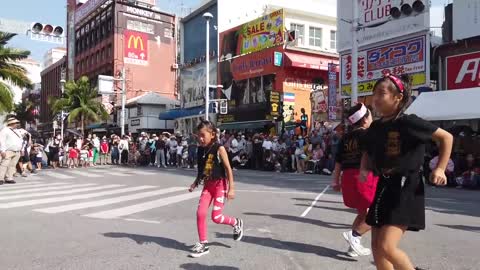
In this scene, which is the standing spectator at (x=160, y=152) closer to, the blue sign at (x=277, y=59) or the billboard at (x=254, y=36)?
the blue sign at (x=277, y=59)

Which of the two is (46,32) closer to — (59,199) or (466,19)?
(59,199)

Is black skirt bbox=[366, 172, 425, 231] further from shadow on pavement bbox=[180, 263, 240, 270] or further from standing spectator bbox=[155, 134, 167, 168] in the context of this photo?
standing spectator bbox=[155, 134, 167, 168]

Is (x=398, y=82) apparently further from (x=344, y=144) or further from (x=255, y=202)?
(x=255, y=202)

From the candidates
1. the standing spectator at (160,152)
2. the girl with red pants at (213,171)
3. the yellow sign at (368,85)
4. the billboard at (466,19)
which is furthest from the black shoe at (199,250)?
the standing spectator at (160,152)

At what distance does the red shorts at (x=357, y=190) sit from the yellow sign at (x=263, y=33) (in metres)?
26.3

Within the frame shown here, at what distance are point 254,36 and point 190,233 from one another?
92.9 feet

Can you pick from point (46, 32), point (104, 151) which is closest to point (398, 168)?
point (46, 32)

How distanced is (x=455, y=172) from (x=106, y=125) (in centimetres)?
5078

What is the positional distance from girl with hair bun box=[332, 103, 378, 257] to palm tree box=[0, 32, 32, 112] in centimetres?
2881

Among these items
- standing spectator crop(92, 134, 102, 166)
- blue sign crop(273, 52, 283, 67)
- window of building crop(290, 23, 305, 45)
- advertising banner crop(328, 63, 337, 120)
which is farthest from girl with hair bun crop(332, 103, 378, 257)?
window of building crop(290, 23, 305, 45)

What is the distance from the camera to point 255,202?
34.3 feet

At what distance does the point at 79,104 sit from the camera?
55156 mm

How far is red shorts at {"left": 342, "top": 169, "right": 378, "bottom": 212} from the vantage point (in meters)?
5.74

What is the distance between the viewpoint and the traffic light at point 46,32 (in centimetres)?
1780
